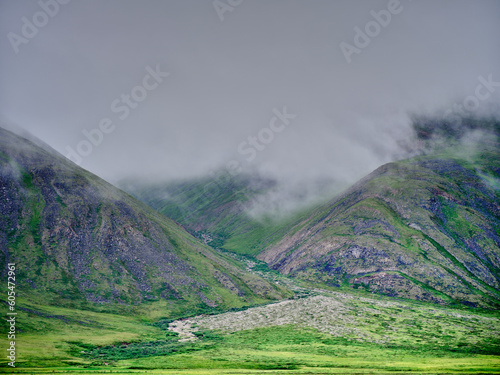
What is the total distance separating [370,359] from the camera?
74.3 metres

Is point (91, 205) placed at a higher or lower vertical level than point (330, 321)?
higher

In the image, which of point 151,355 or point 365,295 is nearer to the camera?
point 151,355

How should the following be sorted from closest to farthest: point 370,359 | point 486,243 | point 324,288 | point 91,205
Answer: point 370,359 < point 91,205 < point 324,288 < point 486,243

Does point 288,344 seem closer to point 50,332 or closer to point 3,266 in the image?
point 50,332

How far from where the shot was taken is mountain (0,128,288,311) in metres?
118

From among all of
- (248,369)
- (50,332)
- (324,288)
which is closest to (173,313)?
(50,332)

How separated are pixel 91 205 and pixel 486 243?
21613 cm

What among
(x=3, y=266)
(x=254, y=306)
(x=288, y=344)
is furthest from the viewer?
(x=254, y=306)

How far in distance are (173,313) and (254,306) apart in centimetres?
3357

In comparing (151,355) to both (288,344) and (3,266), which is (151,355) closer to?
(288,344)

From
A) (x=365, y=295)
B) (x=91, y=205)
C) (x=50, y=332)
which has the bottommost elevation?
(x=365, y=295)

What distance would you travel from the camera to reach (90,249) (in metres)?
134

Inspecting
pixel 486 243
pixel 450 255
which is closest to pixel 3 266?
pixel 450 255

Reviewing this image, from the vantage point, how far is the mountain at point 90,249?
118250mm
